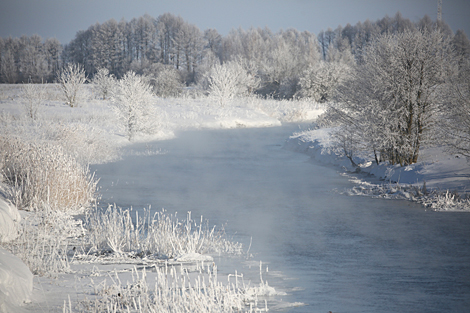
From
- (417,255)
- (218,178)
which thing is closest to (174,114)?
(218,178)

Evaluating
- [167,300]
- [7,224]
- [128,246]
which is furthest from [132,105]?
[167,300]

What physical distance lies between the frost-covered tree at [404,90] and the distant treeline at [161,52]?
42.9 m

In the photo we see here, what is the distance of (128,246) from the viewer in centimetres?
616

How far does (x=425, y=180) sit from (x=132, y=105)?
16.0 meters

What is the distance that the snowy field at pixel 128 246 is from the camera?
12.7ft

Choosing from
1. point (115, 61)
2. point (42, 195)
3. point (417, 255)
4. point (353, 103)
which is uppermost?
point (115, 61)

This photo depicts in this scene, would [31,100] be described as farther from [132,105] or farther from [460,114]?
[460,114]

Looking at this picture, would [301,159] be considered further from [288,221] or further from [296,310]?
[296,310]

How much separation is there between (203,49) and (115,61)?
56.3ft

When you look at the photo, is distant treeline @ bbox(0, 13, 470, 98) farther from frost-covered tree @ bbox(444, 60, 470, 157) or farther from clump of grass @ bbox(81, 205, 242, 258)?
clump of grass @ bbox(81, 205, 242, 258)

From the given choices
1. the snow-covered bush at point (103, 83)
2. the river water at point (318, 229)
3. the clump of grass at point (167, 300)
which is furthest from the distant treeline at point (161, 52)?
the clump of grass at point (167, 300)

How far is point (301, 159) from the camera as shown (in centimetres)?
1725

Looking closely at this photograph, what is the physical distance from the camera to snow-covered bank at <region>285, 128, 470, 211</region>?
9.34 metres

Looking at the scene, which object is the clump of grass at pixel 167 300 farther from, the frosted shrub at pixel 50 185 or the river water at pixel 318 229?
the frosted shrub at pixel 50 185
